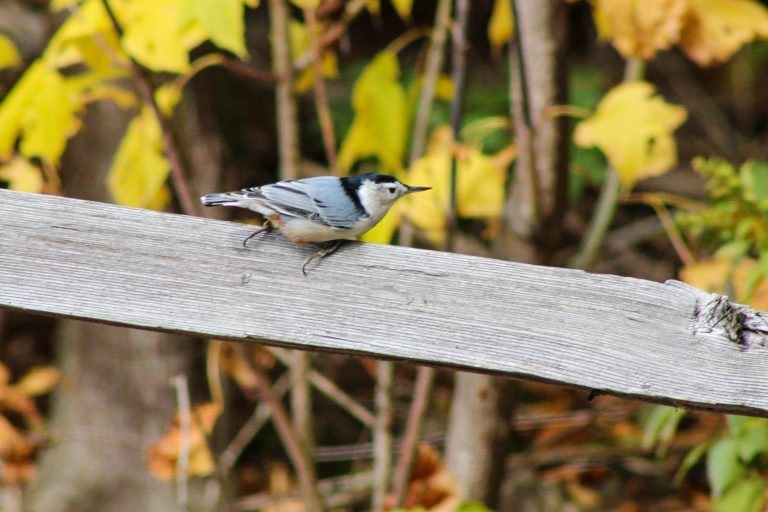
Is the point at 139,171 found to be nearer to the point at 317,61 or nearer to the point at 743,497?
the point at 317,61

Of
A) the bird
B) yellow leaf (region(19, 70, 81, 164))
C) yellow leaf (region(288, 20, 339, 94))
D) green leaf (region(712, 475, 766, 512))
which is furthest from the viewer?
yellow leaf (region(288, 20, 339, 94))

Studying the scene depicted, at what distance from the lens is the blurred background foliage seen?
81.3 inches

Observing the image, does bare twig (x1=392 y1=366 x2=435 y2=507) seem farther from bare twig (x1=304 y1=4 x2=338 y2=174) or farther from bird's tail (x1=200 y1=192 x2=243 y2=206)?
bird's tail (x1=200 y1=192 x2=243 y2=206)

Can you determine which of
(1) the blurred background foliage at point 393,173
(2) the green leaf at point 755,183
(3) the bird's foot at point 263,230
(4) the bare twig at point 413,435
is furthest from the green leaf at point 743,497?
(3) the bird's foot at point 263,230

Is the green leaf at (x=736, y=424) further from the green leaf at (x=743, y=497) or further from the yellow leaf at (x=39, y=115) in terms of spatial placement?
the yellow leaf at (x=39, y=115)

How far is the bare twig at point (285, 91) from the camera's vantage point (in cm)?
243

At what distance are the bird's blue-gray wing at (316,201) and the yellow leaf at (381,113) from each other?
65 centimetres

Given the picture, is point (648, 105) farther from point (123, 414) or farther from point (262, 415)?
point (123, 414)

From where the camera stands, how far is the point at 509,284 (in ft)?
4.45

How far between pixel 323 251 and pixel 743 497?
48.9 inches

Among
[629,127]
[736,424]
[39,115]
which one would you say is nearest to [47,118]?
[39,115]

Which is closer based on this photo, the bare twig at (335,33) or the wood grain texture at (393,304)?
the wood grain texture at (393,304)

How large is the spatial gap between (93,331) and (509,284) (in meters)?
2.33

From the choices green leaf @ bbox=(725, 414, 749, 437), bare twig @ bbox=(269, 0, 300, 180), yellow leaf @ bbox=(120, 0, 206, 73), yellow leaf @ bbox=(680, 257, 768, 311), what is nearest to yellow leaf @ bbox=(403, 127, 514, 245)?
bare twig @ bbox=(269, 0, 300, 180)
